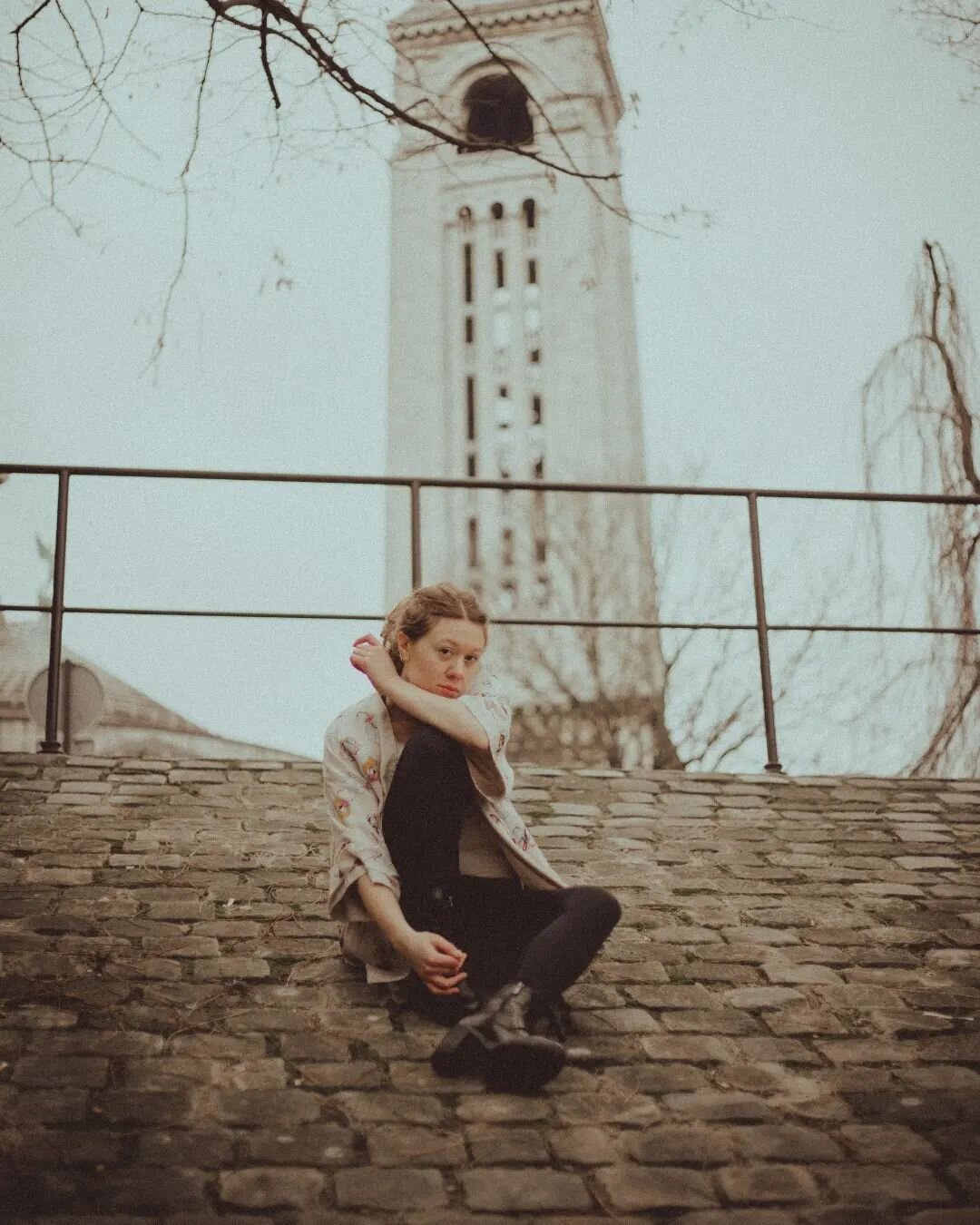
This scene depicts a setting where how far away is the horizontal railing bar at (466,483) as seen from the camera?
6160mm

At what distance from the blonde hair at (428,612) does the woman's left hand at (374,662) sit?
49 mm

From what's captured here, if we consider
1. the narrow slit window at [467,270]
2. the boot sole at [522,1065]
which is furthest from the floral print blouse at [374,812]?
the narrow slit window at [467,270]

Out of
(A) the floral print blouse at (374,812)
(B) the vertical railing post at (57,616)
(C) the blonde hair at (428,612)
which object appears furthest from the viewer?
(B) the vertical railing post at (57,616)

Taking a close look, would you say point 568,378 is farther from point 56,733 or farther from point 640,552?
point 56,733

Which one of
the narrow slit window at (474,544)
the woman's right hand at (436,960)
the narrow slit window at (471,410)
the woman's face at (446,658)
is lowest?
the woman's right hand at (436,960)

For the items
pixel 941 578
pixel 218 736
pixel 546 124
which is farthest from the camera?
pixel 218 736

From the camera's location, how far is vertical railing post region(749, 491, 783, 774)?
6004mm

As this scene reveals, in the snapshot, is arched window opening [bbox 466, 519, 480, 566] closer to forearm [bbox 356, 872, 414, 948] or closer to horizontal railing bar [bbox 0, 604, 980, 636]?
horizontal railing bar [bbox 0, 604, 980, 636]

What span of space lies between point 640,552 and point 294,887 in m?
23.5

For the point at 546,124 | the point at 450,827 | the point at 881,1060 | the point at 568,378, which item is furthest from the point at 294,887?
the point at 568,378

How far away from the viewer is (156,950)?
3818 mm

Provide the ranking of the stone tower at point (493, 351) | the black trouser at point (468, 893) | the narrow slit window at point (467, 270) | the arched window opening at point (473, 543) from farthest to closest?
the narrow slit window at point (467, 270)
the stone tower at point (493, 351)
the arched window opening at point (473, 543)
the black trouser at point (468, 893)

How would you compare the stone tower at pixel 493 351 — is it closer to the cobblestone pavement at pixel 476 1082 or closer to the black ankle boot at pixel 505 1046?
the cobblestone pavement at pixel 476 1082

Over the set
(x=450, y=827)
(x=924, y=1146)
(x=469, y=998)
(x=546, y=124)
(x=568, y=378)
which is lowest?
(x=924, y=1146)
